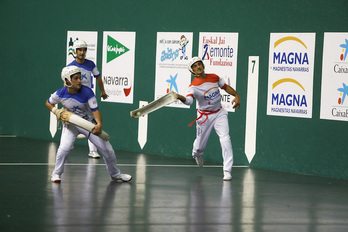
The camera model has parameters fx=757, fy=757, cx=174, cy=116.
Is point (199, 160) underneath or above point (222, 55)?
underneath

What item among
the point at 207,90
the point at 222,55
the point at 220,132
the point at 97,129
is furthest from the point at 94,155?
the point at 97,129

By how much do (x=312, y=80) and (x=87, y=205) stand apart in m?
5.15

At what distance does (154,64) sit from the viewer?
15.4m

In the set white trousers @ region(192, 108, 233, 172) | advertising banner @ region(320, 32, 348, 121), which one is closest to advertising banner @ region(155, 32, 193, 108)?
white trousers @ region(192, 108, 233, 172)

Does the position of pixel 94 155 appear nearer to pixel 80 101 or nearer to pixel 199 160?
pixel 199 160

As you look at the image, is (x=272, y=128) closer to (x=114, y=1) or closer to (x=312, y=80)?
(x=312, y=80)

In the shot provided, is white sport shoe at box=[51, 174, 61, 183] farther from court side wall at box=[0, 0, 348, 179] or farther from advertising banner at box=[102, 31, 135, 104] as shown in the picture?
advertising banner at box=[102, 31, 135, 104]

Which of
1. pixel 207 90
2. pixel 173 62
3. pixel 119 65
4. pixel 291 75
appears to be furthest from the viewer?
pixel 119 65

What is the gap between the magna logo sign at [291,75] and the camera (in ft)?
41.9

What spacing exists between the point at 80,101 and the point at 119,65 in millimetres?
5292

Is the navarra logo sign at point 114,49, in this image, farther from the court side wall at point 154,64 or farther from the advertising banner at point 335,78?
the advertising banner at point 335,78

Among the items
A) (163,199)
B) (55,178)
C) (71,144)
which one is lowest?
(163,199)

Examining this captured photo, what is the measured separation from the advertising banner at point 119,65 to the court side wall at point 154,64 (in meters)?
0.15

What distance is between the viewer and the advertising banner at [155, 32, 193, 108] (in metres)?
14.7
